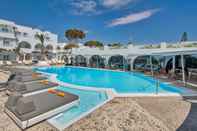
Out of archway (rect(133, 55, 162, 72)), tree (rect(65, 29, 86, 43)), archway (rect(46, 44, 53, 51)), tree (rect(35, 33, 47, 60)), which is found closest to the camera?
archway (rect(133, 55, 162, 72))

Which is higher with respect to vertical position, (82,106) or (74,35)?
(74,35)

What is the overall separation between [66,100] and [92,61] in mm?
19319

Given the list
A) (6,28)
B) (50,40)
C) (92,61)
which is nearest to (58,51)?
(50,40)

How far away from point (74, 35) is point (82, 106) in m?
42.0

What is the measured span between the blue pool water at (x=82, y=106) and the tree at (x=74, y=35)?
38870 mm

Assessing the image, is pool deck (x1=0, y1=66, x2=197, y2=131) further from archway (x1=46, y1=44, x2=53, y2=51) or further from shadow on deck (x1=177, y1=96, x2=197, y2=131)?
archway (x1=46, y1=44, x2=53, y2=51)

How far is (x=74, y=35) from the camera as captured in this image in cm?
4544

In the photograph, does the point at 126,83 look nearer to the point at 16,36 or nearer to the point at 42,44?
the point at 42,44

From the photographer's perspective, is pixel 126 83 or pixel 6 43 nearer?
pixel 126 83

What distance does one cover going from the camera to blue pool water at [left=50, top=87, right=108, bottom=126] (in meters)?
4.77

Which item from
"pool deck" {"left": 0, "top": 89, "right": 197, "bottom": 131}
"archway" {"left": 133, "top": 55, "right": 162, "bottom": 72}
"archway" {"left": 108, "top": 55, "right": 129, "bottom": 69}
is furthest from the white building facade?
"pool deck" {"left": 0, "top": 89, "right": 197, "bottom": 131}

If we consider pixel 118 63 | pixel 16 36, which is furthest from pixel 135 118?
pixel 16 36

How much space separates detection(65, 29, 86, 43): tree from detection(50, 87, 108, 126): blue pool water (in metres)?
38.9

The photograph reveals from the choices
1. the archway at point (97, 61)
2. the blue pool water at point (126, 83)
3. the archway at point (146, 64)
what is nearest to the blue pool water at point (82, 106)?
the blue pool water at point (126, 83)
